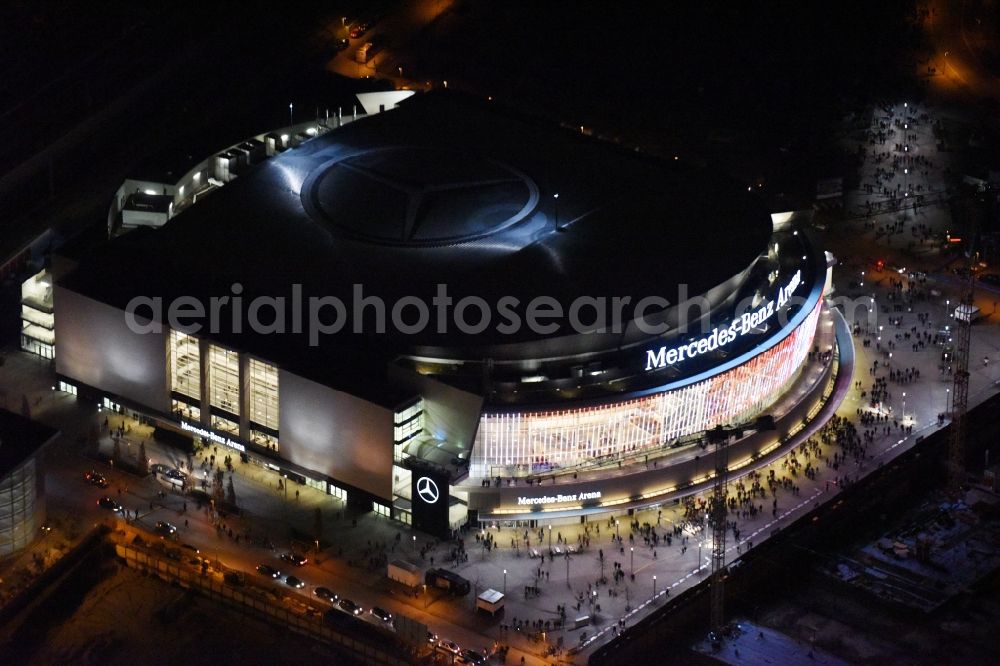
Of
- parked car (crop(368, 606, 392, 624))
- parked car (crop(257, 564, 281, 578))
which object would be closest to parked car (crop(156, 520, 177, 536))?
parked car (crop(257, 564, 281, 578))

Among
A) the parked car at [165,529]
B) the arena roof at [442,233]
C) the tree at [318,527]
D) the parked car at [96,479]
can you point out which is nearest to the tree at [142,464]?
the parked car at [96,479]

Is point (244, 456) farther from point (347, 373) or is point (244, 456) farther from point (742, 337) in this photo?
point (742, 337)

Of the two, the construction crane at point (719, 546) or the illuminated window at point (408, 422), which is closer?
the construction crane at point (719, 546)

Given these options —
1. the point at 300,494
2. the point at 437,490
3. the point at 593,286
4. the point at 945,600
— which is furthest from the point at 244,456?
the point at 945,600

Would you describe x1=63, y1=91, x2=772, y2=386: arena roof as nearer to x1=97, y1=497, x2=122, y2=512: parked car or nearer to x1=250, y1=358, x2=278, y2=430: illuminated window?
x1=250, y1=358, x2=278, y2=430: illuminated window

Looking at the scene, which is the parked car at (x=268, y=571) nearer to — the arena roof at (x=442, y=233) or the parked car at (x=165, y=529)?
the parked car at (x=165, y=529)

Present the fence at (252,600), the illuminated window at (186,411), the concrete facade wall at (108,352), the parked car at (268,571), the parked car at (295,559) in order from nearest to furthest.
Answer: the fence at (252,600), the parked car at (268,571), the parked car at (295,559), the illuminated window at (186,411), the concrete facade wall at (108,352)
